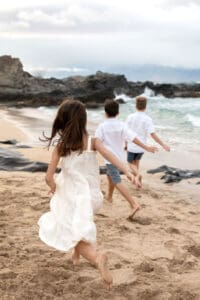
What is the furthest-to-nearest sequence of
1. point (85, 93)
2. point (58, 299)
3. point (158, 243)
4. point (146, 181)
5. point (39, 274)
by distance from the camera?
point (85, 93), point (146, 181), point (158, 243), point (39, 274), point (58, 299)

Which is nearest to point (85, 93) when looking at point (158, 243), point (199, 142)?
point (199, 142)

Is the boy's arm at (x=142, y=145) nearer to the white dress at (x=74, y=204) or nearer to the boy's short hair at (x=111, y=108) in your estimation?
the boy's short hair at (x=111, y=108)

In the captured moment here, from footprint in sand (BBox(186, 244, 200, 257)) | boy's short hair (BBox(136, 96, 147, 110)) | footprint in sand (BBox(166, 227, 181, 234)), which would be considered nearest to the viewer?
footprint in sand (BBox(186, 244, 200, 257))

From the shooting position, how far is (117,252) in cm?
552

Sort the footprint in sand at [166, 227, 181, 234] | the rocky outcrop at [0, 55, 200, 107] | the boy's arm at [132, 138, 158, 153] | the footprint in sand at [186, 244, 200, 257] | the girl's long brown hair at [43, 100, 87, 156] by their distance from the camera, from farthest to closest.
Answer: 1. the rocky outcrop at [0, 55, 200, 107]
2. the boy's arm at [132, 138, 158, 153]
3. the footprint in sand at [166, 227, 181, 234]
4. the footprint in sand at [186, 244, 200, 257]
5. the girl's long brown hair at [43, 100, 87, 156]

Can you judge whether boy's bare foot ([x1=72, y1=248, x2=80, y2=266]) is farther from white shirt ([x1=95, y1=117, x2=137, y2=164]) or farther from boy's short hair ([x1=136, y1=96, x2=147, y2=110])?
boy's short hair ([x1=136, y1=96, x2=147, y2=110])

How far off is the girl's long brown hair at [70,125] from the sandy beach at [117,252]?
1067mm

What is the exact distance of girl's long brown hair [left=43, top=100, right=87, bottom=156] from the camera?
177 inches

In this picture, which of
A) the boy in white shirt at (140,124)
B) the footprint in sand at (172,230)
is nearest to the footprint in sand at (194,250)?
the footprint in sand at (172,230)

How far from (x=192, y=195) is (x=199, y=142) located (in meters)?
8.50

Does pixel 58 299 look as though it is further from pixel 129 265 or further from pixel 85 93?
pixel 85 93

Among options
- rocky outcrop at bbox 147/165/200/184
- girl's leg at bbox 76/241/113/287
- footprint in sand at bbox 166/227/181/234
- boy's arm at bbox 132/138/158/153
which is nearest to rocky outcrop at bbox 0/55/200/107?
rocky outcrop at bbox 147/165/200/184

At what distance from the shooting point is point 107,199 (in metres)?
7.83

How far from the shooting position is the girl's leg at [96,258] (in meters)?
4.18
